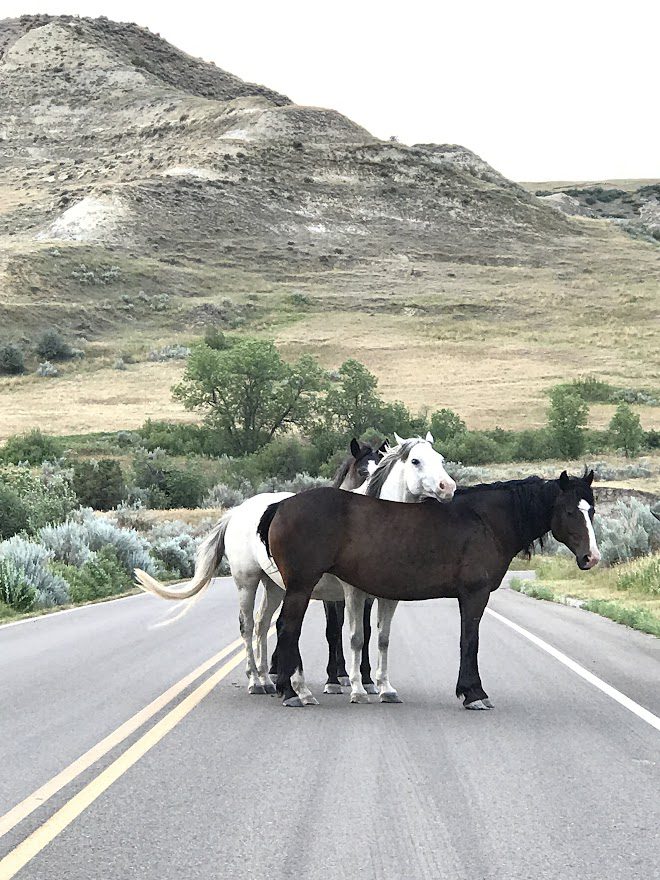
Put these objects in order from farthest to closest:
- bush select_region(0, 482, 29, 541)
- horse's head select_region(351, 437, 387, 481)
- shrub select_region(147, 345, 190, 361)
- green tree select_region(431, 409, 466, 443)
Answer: shrub select_region(147, 345, 190, 361)
green tree select_region(431, 409, 466, 443)
bush select_region(0, 482, 29, 541)
horse's head select_region(351, 437, 387, 481)

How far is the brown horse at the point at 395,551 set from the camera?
958 centimetres

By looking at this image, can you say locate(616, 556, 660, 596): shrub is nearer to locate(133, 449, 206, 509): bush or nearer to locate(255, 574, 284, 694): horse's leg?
locate(255, 574, 284, 694): horse's leg

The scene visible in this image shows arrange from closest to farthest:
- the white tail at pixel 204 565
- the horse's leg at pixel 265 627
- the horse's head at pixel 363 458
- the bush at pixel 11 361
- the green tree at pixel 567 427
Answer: the horse's leg at pixel 265 627 < the horse's head at pixel 363 458 < the white tail at pixel 204 565 < the green tree at pixel 567 427 < the bush at pixel 11 361

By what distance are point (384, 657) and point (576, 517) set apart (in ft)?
6.29

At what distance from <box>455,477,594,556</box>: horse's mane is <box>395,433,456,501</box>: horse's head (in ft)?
1.40

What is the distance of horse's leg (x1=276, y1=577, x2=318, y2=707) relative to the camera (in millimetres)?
9547

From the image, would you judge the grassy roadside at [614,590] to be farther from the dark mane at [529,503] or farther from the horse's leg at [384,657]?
the horse's leg at [384,657]

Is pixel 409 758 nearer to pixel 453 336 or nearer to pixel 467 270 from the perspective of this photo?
pixel 453 336

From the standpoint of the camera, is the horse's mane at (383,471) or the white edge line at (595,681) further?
the horse's mane at (383,471)

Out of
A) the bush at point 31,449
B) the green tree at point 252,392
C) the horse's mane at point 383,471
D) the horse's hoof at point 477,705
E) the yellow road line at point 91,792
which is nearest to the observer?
the yellow road line at point 91,792

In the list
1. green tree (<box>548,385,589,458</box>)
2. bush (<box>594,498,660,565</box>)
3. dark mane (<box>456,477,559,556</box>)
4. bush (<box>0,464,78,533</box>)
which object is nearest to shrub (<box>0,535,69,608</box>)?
bush (<box>0,464,78,533</box>)

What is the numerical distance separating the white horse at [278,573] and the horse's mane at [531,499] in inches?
19.1

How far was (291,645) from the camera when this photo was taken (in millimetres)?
9570

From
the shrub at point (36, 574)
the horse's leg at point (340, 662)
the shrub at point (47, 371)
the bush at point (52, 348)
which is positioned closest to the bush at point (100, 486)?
the shrub at point (36, 574)
